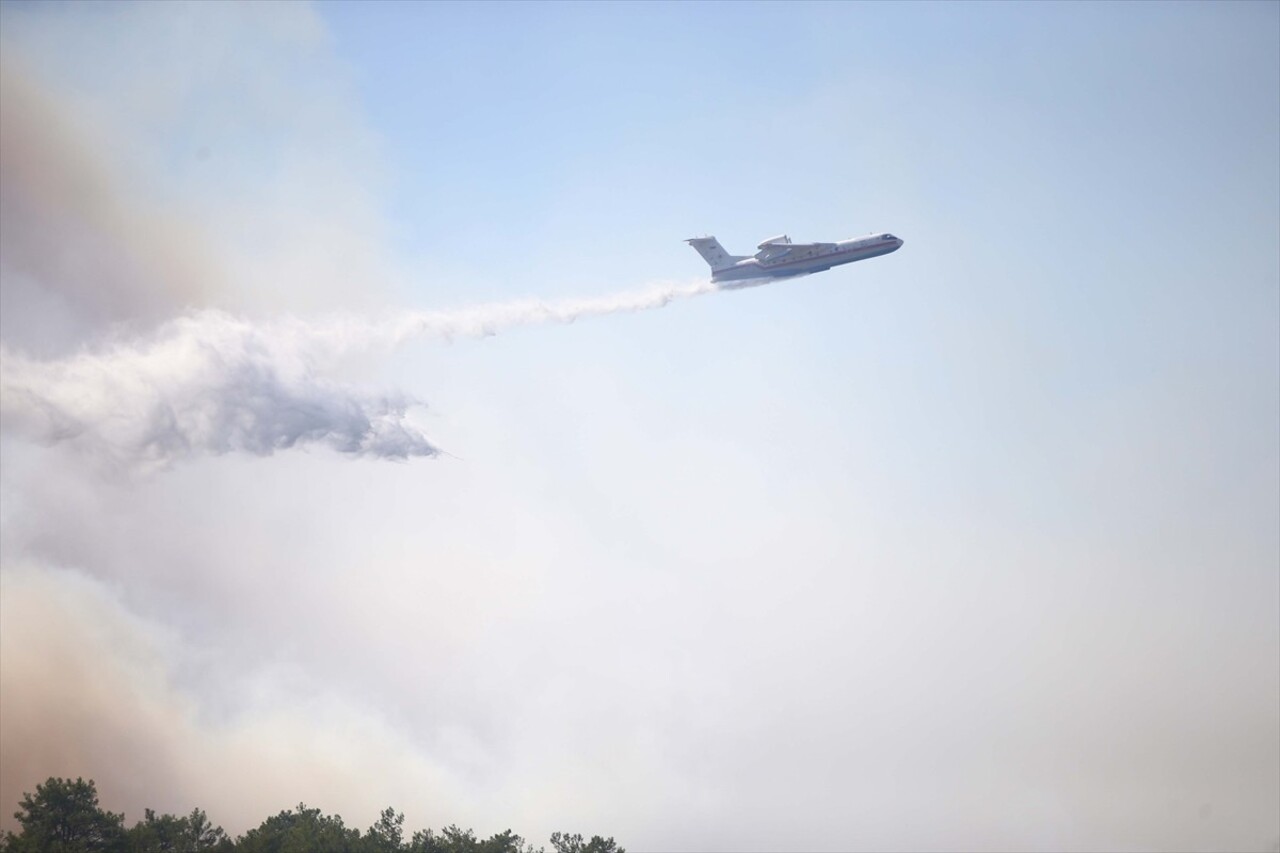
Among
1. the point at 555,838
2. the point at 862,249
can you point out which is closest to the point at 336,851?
the point at 555,838

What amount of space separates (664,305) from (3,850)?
80.7 metres

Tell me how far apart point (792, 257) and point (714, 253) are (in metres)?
9.30

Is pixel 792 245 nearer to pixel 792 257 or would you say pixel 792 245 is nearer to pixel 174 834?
pixel 792 257

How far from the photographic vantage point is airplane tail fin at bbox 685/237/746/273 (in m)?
126

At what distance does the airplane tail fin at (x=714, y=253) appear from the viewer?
414 ft

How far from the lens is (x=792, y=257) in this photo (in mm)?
123750

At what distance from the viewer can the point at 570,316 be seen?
408 feet

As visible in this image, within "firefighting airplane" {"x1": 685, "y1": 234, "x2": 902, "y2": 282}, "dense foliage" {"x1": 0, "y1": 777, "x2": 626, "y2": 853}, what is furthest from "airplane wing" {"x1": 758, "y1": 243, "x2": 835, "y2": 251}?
"dense foliage" {"x1": 0, "y1": 777, "x2": 626, "y2": 853}

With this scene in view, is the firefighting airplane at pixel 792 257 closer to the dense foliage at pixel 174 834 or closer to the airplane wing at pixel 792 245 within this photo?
the airplane wing at pixel 792 245

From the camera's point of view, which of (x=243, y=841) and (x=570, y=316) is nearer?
(x=243, y=841)

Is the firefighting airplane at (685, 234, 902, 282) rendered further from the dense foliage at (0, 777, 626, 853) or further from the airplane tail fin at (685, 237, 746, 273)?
the dense foliage at (0, 777, 626, 853)

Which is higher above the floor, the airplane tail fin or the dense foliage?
the airplane tail fin

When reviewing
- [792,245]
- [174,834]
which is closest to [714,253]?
[792,245]

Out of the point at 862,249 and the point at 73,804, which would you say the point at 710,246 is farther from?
the point at 73,804
